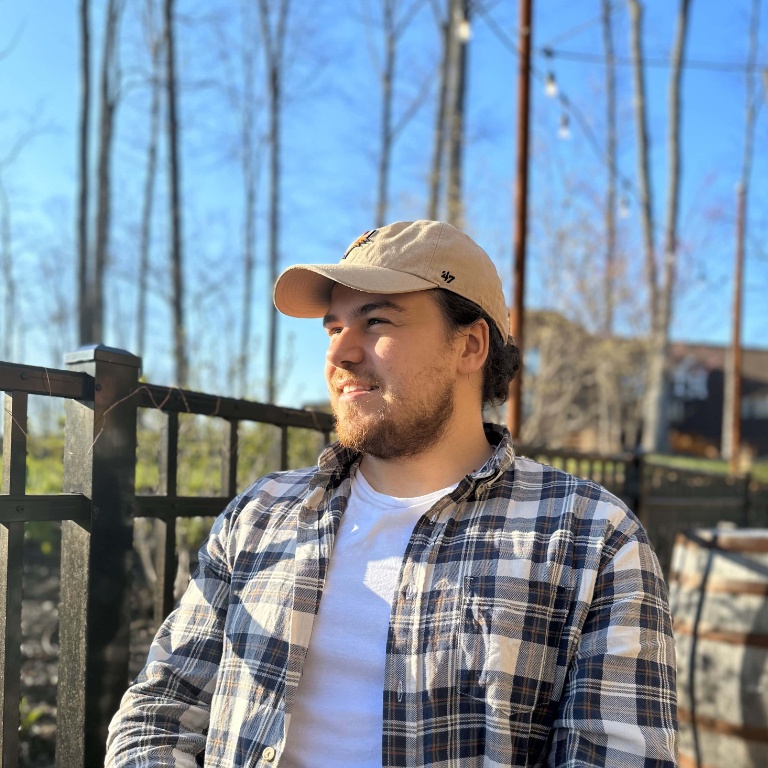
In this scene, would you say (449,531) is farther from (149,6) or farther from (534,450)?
(149,6)

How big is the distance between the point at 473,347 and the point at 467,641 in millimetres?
766

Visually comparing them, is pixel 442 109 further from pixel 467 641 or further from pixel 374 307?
pixel 467 641

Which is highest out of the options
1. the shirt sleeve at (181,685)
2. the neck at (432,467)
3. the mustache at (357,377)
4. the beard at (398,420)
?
the mustache at (357,377)

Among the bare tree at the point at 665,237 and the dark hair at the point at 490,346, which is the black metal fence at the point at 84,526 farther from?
the bare tree at the point at 665,237

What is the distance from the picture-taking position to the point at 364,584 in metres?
1.69

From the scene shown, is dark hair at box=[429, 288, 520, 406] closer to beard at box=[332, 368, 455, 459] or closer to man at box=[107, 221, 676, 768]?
man at box=[107, 221, 676, 768]

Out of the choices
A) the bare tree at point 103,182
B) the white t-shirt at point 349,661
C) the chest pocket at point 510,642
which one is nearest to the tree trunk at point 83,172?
the bare tree at point 103,182

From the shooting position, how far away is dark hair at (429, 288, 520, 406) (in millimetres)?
1933

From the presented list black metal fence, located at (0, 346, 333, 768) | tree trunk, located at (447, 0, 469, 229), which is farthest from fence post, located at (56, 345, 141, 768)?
tree trunk, located at (447, 0, 469, 229)

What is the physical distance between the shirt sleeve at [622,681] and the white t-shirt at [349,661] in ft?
Result: 1.17

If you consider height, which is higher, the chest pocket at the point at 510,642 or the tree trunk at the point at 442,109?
the tree trunk at the point at 442,109

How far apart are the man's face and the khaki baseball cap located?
6 centimetres

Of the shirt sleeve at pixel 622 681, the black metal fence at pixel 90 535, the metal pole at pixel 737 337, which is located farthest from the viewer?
the metal pole at pixel 737 337

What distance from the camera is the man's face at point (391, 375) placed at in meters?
1.84
